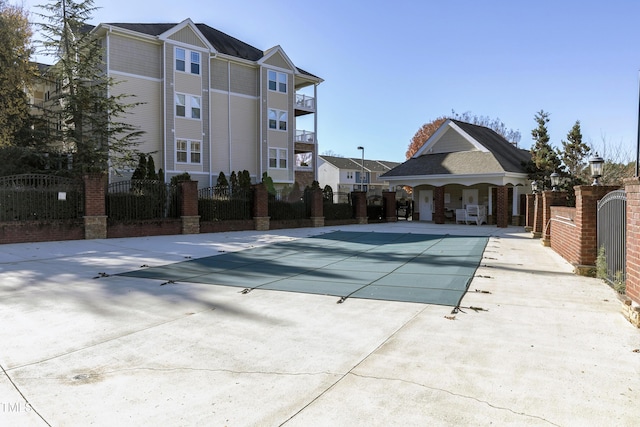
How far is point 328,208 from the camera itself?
25266 millimetres

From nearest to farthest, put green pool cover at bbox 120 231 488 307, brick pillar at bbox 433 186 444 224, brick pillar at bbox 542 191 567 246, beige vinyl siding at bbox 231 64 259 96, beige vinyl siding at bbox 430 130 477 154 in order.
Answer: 1. green pool cover at bbox 120 231 488 307
2. brick pillar at bbox 542 191 567 246
3. brick pillar at bbox 433 186 444 224
4. beige vinyl siding at bbox 430 130 477 154
5. beige vinyl siding at bbox 231 64 259 96

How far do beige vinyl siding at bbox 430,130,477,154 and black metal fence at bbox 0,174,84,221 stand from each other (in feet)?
72.1

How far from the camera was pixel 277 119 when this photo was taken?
29953 mm

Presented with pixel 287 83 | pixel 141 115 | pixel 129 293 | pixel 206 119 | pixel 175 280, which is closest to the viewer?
pixel 129 293

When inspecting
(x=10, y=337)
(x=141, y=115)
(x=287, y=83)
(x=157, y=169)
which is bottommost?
(x=10, y=337)

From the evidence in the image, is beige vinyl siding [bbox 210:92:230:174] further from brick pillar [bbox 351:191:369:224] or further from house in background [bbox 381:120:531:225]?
house in background [bbox 381:120:531:225]

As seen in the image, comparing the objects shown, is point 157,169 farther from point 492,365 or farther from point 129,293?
point 492,365

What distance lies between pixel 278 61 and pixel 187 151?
30.7 feet

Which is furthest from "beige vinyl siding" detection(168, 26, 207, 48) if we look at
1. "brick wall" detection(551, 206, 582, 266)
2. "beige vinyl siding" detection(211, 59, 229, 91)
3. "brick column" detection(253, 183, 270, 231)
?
"brick wall" detection(551, 206, 582, 266)

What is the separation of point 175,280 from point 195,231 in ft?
34.8

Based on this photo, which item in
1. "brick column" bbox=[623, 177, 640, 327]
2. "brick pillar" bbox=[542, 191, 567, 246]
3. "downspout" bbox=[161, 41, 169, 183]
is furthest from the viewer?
"downspout" bbox=[161, 41, 169, 183]

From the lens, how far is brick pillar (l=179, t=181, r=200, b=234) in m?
18.2

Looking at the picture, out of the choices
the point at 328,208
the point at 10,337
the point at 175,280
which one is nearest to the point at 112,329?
the point at 10,337

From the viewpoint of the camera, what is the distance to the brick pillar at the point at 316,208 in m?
23.9
